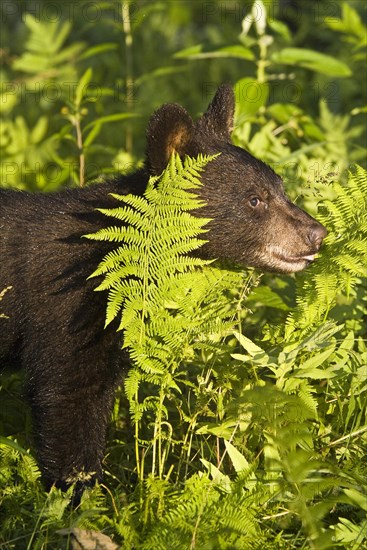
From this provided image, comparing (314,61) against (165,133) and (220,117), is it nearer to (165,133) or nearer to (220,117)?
(220,117)

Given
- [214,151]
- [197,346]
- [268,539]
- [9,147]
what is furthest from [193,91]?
[268,539]

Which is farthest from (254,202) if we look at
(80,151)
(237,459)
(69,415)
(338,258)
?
(80,151)

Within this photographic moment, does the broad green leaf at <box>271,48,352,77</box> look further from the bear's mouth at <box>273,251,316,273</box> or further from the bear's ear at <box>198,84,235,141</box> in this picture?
the bear's mouth at <box>273,251,316,273</box>

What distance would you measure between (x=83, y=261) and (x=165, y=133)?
2.94ft

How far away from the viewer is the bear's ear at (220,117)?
632 centimetres

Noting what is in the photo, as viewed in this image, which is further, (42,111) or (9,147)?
(42,111)

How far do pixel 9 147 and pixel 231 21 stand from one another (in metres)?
5.89

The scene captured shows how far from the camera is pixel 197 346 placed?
4992 mm

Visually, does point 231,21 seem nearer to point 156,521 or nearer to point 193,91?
point 193,91

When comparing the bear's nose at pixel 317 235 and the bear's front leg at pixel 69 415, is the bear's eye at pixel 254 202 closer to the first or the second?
the bear's nose at pixel 317 235

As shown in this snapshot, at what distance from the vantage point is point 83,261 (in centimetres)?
559

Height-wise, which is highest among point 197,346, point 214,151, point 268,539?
point 214,151

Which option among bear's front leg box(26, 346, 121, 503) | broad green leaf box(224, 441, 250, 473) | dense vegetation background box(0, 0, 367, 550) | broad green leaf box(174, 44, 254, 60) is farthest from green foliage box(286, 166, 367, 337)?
broad green leaf box(174, 44, 254, 60)

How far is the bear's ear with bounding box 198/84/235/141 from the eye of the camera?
6.32m
